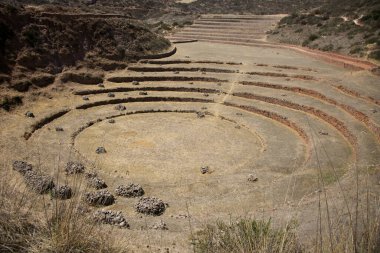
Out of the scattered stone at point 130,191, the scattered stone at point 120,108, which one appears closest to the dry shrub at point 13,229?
the scattered stone at point 130,191

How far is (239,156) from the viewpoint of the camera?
68.9ft

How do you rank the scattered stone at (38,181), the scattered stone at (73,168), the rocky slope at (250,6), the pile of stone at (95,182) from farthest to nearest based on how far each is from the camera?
the rocky slope at (250,6)
the scattered stone at (73,168)
the pile of stone at (95,182)
the scattered stone at (38,181)

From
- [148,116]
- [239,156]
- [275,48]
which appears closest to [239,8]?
[275,48]

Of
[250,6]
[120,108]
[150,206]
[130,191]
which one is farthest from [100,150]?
[250,6]

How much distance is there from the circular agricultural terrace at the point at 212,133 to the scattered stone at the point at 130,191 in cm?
50

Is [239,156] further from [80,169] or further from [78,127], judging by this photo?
[78,127]

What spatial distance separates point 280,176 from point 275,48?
3350 centimetres

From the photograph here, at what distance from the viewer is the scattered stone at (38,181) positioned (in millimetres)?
13228

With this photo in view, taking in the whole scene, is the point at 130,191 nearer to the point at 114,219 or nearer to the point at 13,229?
the point at 114,219

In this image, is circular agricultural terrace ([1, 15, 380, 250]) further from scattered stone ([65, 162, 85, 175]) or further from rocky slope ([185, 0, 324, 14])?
rocky slope ([185, 0, 324, 14])

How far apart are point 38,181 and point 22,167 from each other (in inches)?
128

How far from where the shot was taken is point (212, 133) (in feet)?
79.7

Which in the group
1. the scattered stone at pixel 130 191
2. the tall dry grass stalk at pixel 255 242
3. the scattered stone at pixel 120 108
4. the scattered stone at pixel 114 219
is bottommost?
the scattered stone at pixel 120 108

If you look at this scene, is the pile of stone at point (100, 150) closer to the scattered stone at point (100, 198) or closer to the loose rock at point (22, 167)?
the loose rock at point (22, 167)
